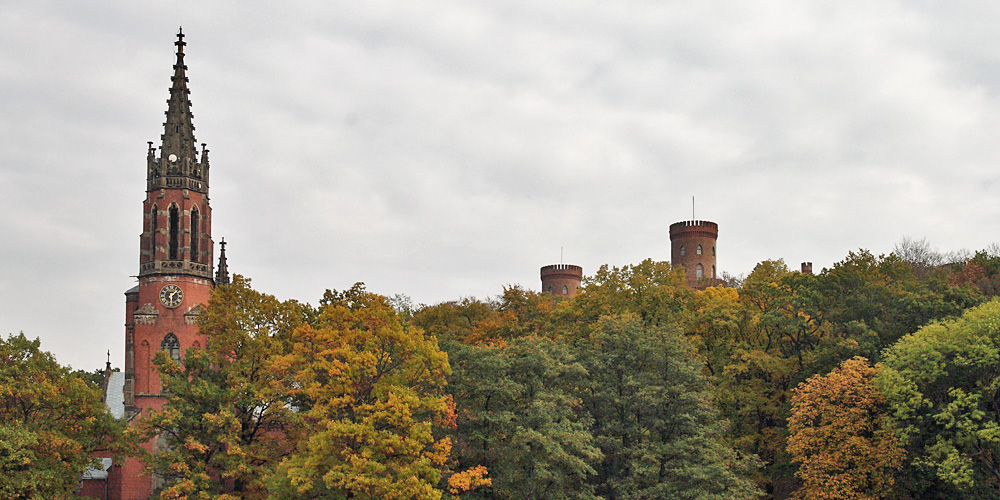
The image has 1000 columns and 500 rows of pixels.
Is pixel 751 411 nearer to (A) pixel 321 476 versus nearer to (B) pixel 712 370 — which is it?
(B) pixel 712 370

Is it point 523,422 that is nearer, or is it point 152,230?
point 523,422

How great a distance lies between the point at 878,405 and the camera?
41469 mm

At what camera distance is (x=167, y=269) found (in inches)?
2496

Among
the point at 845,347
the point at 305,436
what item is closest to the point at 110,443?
the point at 305,436

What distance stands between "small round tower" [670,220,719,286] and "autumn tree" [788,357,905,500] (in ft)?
248

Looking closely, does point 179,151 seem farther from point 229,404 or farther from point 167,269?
point 229,404

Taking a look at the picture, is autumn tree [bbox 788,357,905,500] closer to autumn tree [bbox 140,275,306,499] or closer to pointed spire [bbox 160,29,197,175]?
autumn tree [bbox 140,275,306,499]

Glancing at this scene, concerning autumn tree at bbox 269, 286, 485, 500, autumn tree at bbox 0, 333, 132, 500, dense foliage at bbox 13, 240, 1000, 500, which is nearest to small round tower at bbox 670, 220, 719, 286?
dense foliage at bbox 13, 240, 1000, 500

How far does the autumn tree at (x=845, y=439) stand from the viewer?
39844 mm

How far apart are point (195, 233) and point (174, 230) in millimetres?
1335

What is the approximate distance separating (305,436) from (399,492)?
583 centimetres

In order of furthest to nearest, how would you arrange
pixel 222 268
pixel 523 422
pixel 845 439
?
pixel 222 268 < pixel 845 439 < pixel 523 422

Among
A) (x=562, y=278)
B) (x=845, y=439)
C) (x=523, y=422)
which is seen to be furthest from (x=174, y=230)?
(x=562, y=278)

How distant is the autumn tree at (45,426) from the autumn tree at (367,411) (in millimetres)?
8913
